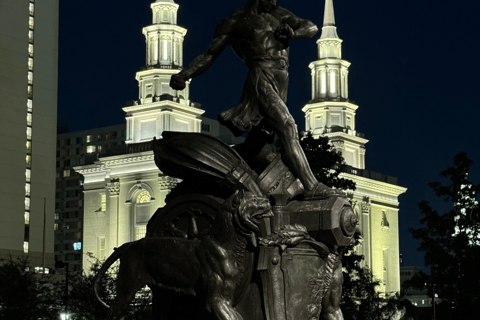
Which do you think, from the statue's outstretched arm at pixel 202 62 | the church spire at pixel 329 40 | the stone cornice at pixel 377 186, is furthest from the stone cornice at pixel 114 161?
the statue's outstretched arm at pixel 202 62

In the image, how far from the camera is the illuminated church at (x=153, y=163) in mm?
93438

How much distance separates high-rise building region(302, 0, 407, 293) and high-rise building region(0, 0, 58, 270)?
1124 inches

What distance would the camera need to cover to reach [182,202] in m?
13.2

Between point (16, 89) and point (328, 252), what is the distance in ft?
309

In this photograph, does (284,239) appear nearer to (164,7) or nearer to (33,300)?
(33,300)

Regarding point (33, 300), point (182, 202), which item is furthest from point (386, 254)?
point (182, 202)

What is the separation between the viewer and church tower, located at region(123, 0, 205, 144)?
93062 millimetres

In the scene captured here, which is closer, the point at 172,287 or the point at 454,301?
the point at 172,287

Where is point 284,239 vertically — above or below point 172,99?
below

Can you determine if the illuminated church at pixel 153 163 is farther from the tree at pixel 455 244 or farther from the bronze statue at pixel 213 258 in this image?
the bronze statue at pixel 213 258

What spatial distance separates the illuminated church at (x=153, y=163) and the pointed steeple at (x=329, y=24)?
109 millimetres

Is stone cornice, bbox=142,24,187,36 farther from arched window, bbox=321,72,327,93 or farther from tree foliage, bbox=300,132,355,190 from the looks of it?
tree foliage, bbox=300,132,355,190

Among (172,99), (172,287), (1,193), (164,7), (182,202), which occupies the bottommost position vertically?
(172,287)

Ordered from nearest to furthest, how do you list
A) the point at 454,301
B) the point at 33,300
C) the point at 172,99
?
1. the point at 454,301
2. the point at 33,300
3. the point at 172,99
